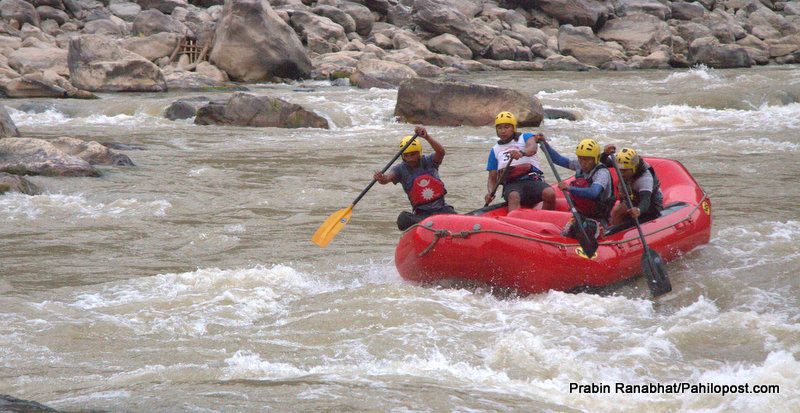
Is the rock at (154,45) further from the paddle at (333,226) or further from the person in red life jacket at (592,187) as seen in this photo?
the person in red life jacket at (592,187)

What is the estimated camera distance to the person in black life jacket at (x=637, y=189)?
6.19m

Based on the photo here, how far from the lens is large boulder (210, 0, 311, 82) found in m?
20.4

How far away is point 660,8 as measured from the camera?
34.1m

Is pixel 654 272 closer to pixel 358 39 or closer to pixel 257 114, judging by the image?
pixel 257 114

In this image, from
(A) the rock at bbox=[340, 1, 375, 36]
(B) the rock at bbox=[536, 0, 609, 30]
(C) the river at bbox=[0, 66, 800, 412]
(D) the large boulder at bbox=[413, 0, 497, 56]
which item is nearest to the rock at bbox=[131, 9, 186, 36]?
(A) the rock at bbox=[340, 1, 375, 36]

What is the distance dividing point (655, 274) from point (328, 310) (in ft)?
7.86

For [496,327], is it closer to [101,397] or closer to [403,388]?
[403,388]

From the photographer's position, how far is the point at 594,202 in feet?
20.3

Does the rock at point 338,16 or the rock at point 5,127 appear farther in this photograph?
the rock at point 338,16

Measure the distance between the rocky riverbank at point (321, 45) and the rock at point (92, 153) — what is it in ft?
0.08

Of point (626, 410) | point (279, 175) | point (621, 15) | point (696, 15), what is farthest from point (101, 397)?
point (696, 15)

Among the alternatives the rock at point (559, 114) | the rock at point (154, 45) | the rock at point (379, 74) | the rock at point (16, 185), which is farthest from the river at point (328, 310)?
the rock at point (154, 45)

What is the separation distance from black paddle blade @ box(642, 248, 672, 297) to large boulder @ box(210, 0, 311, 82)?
16611 millimetres

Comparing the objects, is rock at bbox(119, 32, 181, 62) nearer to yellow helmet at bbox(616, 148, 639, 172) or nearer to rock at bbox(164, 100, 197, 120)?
rock at bbox(164, 100, 197, 120)
